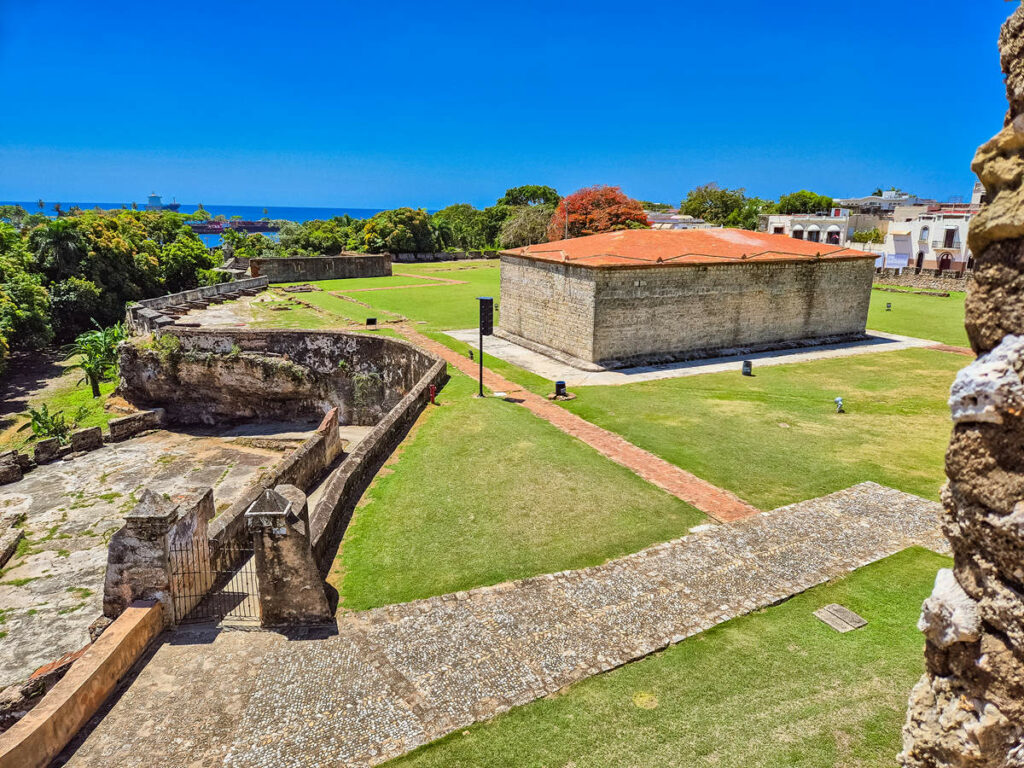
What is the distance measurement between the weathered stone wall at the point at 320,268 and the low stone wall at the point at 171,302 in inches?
62.6

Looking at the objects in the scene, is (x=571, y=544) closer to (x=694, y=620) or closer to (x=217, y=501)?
(x=694, y=620)

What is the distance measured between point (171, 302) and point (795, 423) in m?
29.3

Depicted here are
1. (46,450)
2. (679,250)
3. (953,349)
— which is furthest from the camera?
(953,349)

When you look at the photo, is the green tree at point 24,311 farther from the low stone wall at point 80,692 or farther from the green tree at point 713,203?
the green tree at point 713,203

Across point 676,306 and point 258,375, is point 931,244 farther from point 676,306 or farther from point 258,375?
point 258,375

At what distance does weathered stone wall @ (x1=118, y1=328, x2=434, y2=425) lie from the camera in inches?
877

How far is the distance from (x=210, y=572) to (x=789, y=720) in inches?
297

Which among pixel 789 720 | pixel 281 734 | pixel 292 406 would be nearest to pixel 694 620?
pixel 789 720

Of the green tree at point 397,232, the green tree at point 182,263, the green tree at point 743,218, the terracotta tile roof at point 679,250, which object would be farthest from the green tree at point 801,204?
the green tree at point 182,263

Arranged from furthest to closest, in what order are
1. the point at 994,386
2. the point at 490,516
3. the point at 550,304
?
the point at 550,304
the point at 490,516
the point at 994,386

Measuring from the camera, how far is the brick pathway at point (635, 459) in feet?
35.1

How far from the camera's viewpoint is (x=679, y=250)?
22.3m

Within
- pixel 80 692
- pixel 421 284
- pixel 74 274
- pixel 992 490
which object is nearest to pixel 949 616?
pixel 992 490

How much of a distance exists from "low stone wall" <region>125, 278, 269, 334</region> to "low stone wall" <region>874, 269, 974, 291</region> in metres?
42.3
